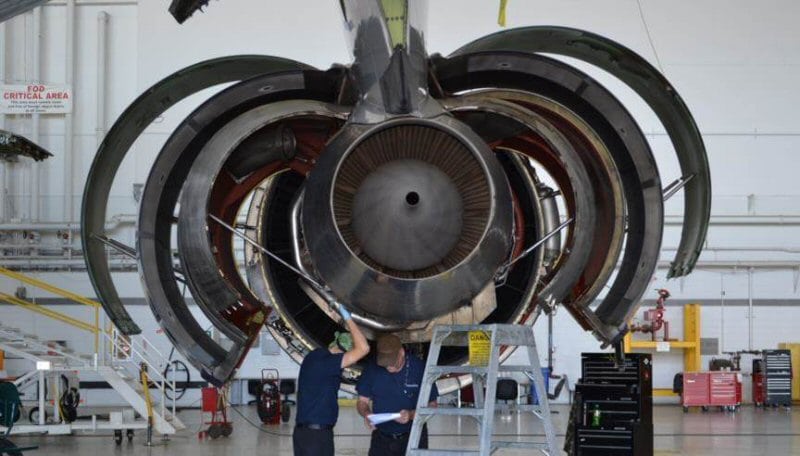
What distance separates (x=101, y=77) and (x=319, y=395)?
61.2 feet

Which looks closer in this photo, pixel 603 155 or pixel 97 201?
pixel 603 155

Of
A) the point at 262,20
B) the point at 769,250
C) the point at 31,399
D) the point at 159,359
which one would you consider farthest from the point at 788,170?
the point at 31,399

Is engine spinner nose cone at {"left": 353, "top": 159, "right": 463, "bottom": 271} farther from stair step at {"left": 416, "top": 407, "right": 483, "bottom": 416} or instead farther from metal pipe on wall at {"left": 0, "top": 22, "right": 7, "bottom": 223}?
metal pipe on wall at {"left": 0, "top": 22, "right": 7, "bottom": 223}

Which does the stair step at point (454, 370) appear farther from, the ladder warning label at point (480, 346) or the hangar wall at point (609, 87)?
A: the hangar wall at point (609, 87)

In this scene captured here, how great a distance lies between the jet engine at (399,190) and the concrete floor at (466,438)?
7.44m

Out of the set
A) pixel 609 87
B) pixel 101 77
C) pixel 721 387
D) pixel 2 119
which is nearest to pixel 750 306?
pixel 721 387

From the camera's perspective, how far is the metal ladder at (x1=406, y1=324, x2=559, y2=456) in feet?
21.1

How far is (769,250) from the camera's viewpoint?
2436 cm

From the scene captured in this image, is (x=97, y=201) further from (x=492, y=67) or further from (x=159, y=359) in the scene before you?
(x=159, y=359)

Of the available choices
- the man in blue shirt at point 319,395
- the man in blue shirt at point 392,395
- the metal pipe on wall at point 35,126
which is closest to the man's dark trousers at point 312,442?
the man in blue shirt at point 319,395

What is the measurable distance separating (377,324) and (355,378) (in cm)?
93

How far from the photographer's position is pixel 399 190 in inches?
217

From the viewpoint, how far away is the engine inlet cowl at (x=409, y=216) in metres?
5.51

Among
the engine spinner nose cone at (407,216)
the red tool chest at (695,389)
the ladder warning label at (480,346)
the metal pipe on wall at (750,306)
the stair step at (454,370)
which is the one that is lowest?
the red tool chest at (695,389)
